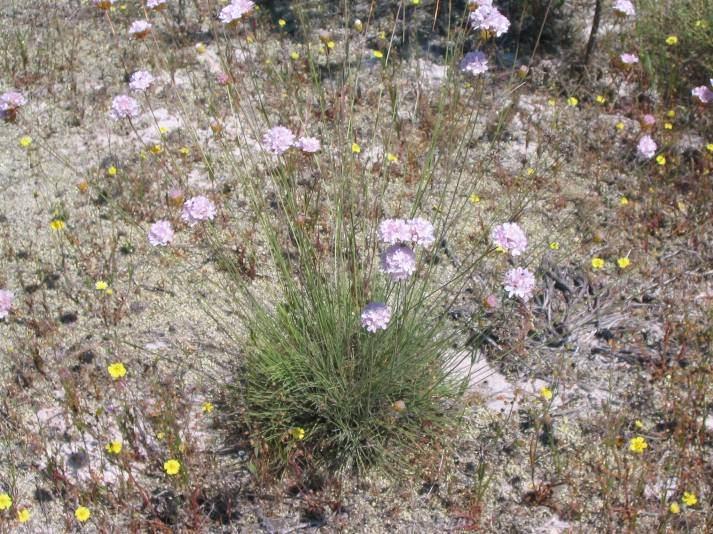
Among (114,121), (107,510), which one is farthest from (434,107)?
(107,510)

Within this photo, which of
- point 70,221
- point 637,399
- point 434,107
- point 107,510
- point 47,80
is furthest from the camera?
point 47,80

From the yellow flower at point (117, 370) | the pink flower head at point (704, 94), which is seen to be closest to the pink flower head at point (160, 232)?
the yellow flower at point (117, 370)

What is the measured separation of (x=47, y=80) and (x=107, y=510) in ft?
9.64

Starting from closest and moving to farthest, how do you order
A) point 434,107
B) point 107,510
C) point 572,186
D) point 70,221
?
point 107,510
point 70,221
point 572,186
point 434,107

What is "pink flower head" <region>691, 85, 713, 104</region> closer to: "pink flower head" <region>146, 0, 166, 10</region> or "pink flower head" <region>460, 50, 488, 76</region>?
"pink flower head" <region>460, 50, 488, 76</region>

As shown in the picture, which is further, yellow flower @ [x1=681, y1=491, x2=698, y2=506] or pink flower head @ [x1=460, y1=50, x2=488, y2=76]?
pink flower head @ [x1=460, y1=50, x2=488, y2=76]

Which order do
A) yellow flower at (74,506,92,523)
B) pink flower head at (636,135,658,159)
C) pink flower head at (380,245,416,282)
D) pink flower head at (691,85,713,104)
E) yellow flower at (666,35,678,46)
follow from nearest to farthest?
pink flower head at (380,245,416,282)
yellow flower at (74,506,92,523)
pink flower head at (636,135,658,159)
pink flower head at (691,85,713,104)
yellow flower at (666,35,678,46)

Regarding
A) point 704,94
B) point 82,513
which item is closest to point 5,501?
point 82,513

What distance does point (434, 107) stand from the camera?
14.4ft

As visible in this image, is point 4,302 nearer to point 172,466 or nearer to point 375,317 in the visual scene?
point 172,466

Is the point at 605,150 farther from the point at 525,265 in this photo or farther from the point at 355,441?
the point at 355,441

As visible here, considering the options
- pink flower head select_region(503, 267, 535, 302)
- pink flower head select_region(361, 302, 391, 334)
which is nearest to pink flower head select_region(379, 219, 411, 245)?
pink flower head select_region(361, 302, 391, 334)

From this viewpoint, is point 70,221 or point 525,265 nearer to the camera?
point 525,265

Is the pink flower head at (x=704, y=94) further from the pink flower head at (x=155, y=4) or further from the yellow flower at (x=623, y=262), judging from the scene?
the pink flower head at (x=155, y=4)
